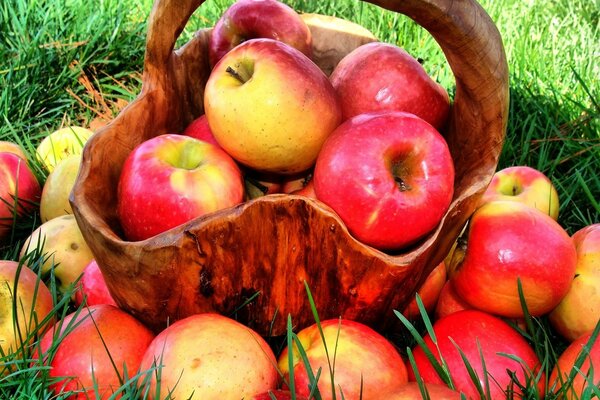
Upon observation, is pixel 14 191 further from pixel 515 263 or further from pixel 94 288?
pixel 515 263

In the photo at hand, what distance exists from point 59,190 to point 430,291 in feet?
3.98

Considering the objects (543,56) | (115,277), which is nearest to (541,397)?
(115,277)

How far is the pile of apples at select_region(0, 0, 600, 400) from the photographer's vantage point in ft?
4.70

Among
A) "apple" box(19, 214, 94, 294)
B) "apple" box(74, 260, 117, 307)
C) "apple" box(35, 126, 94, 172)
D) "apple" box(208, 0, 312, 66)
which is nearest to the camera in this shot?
"apple" box(74, 260, 117, 307)

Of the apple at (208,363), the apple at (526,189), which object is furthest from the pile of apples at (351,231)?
the apple at (526,189)

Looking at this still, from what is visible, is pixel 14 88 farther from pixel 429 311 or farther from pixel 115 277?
pixel 429 311

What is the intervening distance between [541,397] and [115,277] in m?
0.96

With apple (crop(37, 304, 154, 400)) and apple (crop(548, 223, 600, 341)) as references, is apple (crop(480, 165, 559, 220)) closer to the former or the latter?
apple (crop(548, 223, 600, 341))

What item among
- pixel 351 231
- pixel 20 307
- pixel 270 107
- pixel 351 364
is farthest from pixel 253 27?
pixel 351 364

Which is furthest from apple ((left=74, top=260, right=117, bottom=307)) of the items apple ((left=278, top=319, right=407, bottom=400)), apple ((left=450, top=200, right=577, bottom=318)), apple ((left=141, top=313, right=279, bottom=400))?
apple ((left=450, top=200, right=577, bottom=318))

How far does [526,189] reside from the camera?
213 cm

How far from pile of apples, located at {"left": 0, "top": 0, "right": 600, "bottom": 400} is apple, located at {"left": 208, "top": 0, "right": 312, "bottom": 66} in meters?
0.37

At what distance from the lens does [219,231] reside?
1.46 metres

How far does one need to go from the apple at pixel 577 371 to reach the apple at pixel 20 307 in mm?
1136
